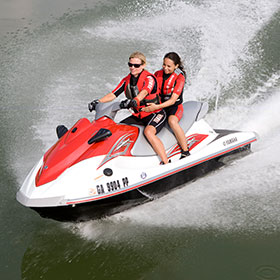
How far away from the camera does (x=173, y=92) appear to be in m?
5.03

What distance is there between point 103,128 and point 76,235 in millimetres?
1145

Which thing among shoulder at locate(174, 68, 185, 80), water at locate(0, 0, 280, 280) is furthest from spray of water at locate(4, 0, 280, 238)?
shoulder at locate(174, 68, 185, 80)

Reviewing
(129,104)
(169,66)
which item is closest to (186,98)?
(169,66)

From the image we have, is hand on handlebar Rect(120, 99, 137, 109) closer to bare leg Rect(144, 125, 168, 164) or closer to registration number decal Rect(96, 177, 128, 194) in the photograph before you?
bare leg Rect(144, 125, 168, 164)

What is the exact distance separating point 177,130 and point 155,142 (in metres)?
0.33

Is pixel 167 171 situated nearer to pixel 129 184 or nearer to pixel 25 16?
pixel 129 184

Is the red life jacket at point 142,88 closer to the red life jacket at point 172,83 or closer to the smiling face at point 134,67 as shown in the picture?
the smiling face at point 134,67

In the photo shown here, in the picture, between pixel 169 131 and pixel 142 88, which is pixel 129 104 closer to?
pixel 142 88

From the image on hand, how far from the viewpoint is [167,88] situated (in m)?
5.10

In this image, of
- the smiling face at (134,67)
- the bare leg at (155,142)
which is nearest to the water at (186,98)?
the bare leg at (155,142)

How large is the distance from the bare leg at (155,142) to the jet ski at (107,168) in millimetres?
76

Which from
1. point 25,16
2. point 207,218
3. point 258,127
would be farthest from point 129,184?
point 25,16

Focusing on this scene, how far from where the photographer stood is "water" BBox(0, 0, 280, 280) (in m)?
4.45

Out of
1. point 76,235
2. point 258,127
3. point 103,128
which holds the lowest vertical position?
point 76,235
